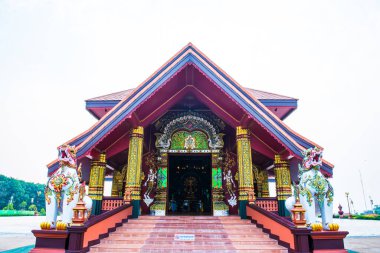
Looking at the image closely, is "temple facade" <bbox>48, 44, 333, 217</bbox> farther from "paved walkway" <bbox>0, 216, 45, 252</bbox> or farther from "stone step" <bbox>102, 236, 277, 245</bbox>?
"paved walkway" <bbox>0, 216, 45, 252</bbox>

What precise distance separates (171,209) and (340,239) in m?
8.33

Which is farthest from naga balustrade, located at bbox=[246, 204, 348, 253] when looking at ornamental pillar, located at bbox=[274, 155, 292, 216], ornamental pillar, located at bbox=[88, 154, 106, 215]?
ornamental pillar, located at bbox=[88, 154, 106, 215]

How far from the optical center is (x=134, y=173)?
820cm

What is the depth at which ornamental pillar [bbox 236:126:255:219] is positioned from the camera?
26.0ft

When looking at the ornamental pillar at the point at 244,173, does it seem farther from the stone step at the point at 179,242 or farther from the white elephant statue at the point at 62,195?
the white elephant statue at the point at 62,195

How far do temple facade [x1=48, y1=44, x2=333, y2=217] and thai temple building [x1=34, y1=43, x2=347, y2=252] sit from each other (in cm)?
3

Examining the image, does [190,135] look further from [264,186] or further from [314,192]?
[314,192]

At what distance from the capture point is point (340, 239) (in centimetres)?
506

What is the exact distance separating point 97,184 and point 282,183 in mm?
6757

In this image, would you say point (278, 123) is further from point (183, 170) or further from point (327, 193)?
point (183, 170)

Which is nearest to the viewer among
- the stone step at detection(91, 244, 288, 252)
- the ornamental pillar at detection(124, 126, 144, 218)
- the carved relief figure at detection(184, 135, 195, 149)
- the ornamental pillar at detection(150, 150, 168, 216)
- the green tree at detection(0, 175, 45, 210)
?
the stone step at detection(91, 244, 288, 252)

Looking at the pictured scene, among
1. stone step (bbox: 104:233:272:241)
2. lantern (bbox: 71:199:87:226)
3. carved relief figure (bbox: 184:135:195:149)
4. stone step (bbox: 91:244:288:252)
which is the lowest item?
stone step (bbox: 91:244:288:252)

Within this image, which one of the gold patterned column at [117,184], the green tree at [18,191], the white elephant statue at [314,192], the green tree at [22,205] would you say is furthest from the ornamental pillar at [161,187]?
the green tree at [22,205]

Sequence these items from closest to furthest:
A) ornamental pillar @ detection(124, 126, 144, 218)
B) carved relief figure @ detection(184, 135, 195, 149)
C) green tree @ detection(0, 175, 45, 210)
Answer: ornamental pillar @ detection(124, 126, 144, 218) → carved relief figure @ detection(184, 135, 195, 149) → green tree @ detection(0, 175, 45, 210)
